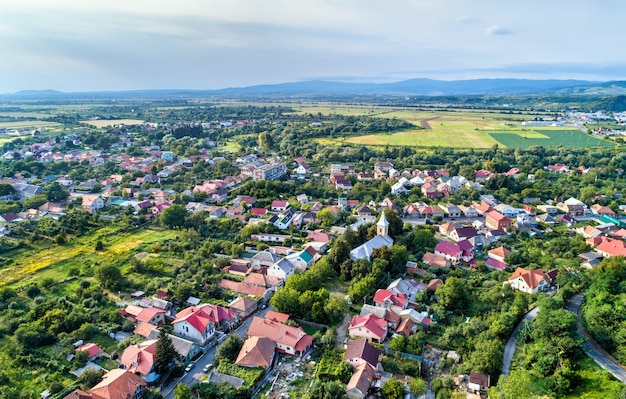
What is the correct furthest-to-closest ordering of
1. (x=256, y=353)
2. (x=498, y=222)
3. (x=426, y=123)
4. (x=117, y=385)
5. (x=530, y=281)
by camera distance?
(x=426, y=123)
(x=498, y=222)
(x=530, y=281)
(x=256, y=353)
(x=117, y=385)

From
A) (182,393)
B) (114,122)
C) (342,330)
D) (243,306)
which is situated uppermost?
(114,122)

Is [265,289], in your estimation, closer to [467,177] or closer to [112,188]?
[112,188]

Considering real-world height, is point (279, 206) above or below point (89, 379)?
above

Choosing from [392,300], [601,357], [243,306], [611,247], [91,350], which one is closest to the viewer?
[601,357]

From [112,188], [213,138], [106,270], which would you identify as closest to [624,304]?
[106,270]

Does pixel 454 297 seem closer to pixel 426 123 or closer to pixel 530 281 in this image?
pixel 530 281

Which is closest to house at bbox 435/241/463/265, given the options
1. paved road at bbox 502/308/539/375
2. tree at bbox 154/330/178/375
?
paved road at bbox 502/308/539/375

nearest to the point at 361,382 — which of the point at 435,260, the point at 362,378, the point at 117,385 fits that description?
the point at 362,378
